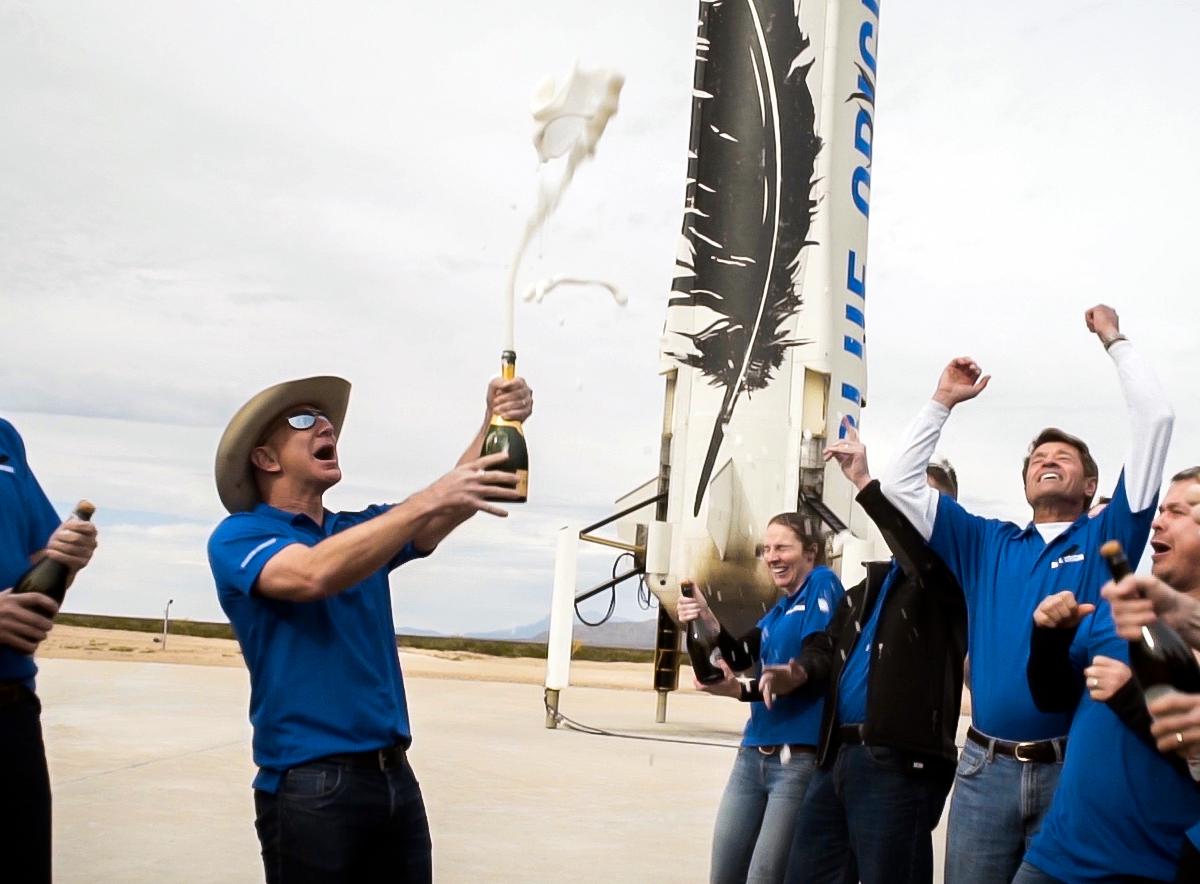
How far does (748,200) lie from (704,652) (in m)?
7.70

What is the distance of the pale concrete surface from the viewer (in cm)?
828

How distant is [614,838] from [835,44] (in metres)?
8.00

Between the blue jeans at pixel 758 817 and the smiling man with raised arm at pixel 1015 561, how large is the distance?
0.96 meters

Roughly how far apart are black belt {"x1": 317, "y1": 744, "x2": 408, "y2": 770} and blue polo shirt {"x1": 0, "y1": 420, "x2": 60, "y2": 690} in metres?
1.00

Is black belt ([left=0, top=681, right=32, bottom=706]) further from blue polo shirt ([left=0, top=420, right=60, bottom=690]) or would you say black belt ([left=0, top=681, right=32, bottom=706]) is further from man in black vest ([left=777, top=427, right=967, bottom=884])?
man in black vest ([left=777, top=427, right=967, bottom=884])

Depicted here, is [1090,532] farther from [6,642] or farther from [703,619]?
[6,642]

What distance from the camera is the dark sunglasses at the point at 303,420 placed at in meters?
3.96

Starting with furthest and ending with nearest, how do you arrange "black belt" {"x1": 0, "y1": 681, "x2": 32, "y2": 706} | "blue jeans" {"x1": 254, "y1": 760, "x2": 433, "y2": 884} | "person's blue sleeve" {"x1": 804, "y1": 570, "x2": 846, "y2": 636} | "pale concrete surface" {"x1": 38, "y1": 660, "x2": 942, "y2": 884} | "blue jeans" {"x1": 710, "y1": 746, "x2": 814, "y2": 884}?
"pale concrete surface" {"x1": 38, "y1": 660, "x2": 942, "y2": 884}, "person's blue sleeve" {"x1": 804, "y1": 570, "x2": 846, "y2": 636}, "blue jeans" {"x1": 710, "y1": 746, "x2": 814, "y2": 884}, "black belt" {"x1": 0, "y1": 681, "x2": 32, "y2": 706}, "blue jeans" {"x1": 254, "y1": 760, "x2": 433, "y2": 884}

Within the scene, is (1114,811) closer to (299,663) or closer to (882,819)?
(882,819)

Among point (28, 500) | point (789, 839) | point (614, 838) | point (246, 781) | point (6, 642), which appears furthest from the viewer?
point (246, 781)

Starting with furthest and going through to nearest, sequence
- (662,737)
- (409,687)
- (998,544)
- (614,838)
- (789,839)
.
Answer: (409,687), (662,737), (614,838), (789,839), (998,544)

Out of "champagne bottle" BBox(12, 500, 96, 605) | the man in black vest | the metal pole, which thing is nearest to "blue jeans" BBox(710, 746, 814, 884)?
the man in black vest

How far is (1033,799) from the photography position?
4.29 meters

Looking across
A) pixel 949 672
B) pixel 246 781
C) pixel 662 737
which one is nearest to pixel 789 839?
pixel 949 672
